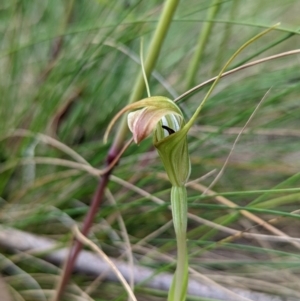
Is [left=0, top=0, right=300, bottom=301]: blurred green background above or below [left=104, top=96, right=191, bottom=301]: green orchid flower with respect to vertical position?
above

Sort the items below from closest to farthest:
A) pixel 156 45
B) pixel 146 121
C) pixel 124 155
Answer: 1. pixel 146 121
2. pixel 156 45
3. pixel 124 155

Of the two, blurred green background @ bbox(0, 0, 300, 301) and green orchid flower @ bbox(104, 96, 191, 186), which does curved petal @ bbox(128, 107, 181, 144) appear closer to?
green orchid flower @ bbox(104, 96, 191, 186)

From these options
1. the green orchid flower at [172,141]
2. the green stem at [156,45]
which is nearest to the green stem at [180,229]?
the green orchid flower at [172,141]

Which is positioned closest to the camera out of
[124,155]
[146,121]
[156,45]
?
[146,121]

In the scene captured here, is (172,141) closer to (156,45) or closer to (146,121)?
(146,121)

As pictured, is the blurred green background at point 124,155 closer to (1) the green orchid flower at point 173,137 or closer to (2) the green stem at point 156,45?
(2) the green stem at point 156,45

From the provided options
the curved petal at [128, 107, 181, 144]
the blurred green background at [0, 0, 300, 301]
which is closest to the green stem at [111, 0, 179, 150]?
the blurred green background at [0, 0, 300, 301]

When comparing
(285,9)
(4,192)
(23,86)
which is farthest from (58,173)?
(285,9)

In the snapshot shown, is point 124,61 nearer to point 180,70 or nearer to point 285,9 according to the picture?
point 180,70

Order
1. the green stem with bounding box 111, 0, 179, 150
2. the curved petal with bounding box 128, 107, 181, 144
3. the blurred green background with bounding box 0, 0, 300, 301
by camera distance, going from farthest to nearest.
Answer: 1. the blurred green background with bounding box 0, 0, 300, 301
2. the green stem with bounding box 111, 0, 179, 150
3. the curved petal with bounding box 128, 107, 181, 144

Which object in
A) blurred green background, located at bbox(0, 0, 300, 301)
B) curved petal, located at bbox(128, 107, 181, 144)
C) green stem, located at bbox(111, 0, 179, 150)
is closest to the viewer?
curved petal, located at bbox(128, 107, 181, 144)

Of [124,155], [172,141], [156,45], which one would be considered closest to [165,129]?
[172,141]
